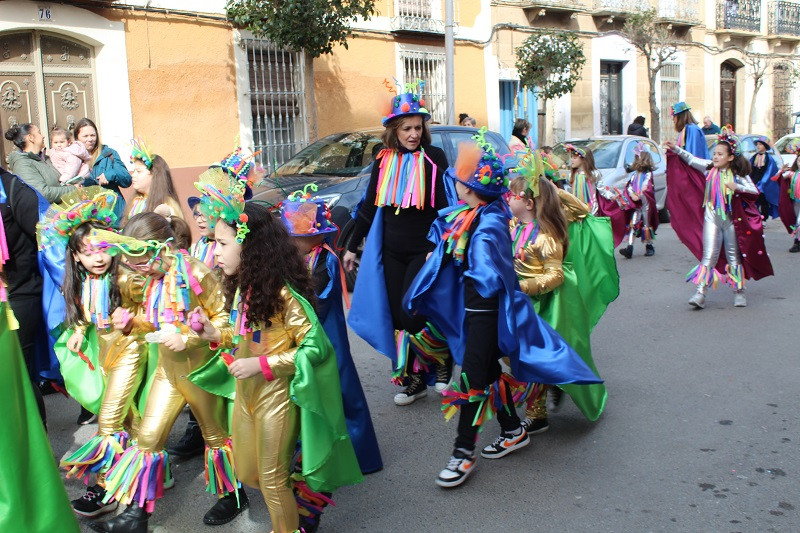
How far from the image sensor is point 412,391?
18.0 feet

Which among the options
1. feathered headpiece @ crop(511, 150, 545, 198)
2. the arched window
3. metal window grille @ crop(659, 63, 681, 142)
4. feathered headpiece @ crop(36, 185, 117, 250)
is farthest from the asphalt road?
metal window grille @ crop(659, 63, 681, 142)

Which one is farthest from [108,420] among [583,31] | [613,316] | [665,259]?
[583,31]

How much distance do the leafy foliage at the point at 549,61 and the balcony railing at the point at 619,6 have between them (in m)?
4.62

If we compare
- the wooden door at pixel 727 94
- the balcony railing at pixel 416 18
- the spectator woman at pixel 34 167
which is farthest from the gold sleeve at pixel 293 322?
the wooden door at pixel 727 94

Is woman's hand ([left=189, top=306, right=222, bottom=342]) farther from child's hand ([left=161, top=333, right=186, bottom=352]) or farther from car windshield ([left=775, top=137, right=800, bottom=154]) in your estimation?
car windshield ([left=775, top=137, right=800, bottom=154])

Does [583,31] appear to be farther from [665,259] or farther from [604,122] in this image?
[665,259]

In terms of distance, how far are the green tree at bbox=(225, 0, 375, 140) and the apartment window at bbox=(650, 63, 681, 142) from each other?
49.3ft

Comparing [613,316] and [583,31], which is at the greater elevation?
[583,31]

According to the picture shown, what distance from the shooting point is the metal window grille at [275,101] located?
49.3 ft

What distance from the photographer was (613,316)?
7.83 metres

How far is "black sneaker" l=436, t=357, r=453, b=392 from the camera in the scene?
5477 mm

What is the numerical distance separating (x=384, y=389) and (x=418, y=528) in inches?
82.1

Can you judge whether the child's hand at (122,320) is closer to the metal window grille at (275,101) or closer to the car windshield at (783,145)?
the metal window grille at (275,101)

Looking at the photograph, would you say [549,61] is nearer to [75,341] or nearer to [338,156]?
[338,156]
